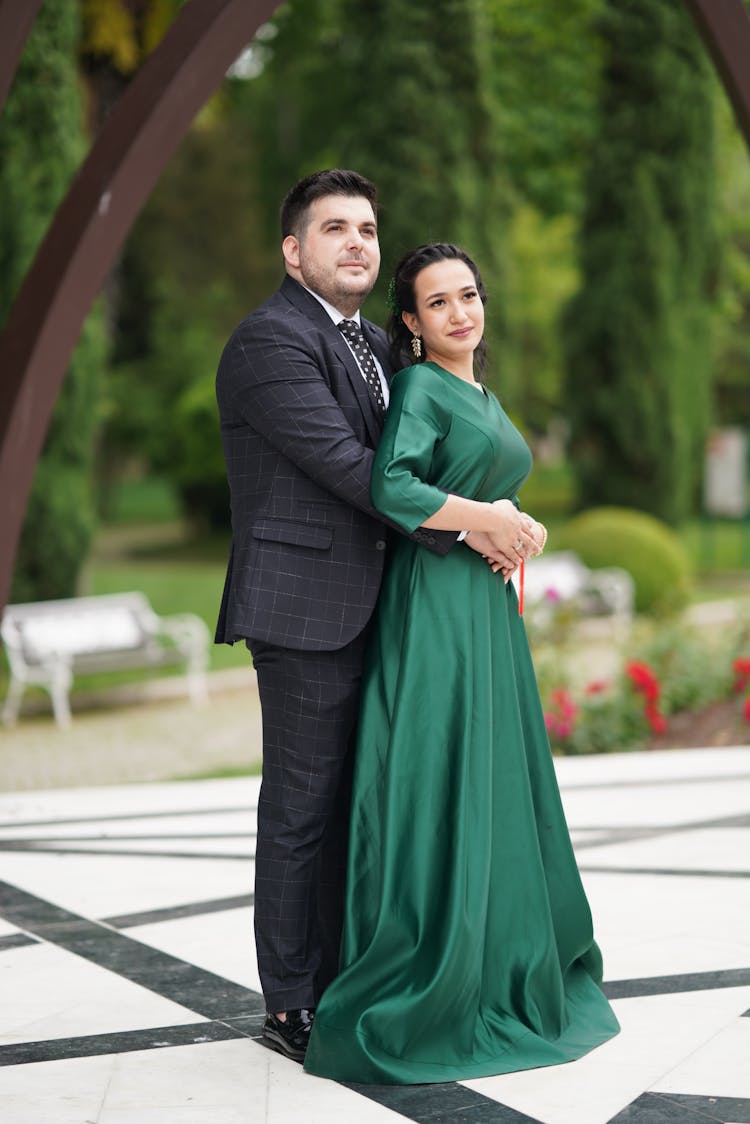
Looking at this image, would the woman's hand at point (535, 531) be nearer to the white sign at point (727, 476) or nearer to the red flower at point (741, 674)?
the red flower at point (741, 674)

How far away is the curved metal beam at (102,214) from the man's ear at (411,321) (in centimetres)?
125

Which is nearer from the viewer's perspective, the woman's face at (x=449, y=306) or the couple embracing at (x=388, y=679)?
the couple embracing at (x=388, y=679)

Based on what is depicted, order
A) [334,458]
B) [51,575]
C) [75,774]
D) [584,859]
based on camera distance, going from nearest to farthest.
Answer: [334,458], [584,859], [75,774], [51,575]

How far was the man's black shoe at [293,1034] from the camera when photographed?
10.8ft

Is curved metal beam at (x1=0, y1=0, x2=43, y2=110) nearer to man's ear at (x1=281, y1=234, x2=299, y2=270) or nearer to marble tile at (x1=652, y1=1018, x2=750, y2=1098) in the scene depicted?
man's ear at (x1=281, y1=234, x2=299, y2=270)

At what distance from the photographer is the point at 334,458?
10.4 feet

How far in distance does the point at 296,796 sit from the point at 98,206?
75.7 inches

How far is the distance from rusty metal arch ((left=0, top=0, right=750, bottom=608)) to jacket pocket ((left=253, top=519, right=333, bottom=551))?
1274mm

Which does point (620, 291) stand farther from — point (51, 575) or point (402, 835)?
point (402, 835)

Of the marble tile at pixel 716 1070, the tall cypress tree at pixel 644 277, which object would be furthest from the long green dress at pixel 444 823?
the tall cypress tree at pixel 644 277

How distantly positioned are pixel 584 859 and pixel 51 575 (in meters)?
8.62

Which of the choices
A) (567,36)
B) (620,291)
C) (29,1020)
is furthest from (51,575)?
(567,36)

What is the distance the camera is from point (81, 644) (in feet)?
36.4

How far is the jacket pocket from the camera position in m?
3.25
